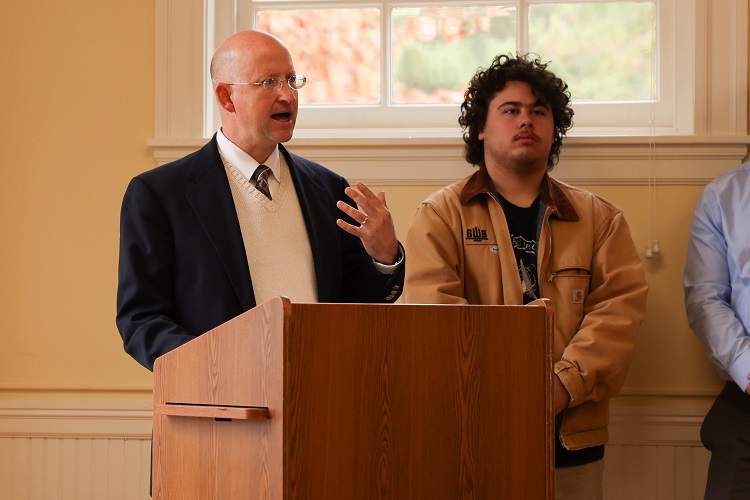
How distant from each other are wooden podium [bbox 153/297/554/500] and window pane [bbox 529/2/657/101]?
6.96ft

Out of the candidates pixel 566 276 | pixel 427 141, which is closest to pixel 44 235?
pixel 427 141

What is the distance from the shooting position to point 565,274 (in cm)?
263

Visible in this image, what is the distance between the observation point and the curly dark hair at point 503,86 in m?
2.90

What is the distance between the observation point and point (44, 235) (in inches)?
126

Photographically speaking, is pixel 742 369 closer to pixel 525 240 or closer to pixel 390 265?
pixel 525 240

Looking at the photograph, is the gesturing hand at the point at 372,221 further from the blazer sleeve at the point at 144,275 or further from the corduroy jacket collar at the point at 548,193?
the corduroy jacket collar at the point at 548,193

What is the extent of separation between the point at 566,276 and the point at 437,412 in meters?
1.35

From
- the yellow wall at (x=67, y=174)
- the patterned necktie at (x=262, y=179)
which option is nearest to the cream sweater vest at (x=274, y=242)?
the patterned necktie at (x=262, y=179)

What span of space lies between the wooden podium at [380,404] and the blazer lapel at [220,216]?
55cm

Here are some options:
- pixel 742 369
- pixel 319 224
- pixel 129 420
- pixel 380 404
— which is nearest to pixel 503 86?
pixel 319 224

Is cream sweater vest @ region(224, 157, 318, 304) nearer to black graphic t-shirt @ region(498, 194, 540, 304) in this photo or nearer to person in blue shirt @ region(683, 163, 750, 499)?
black graphic t-shirt @ region(498, 194, 540, 304)

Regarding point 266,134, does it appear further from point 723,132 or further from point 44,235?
point 723,132

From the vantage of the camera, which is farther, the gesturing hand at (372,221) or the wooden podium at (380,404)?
the gesturing hand at (372,221)

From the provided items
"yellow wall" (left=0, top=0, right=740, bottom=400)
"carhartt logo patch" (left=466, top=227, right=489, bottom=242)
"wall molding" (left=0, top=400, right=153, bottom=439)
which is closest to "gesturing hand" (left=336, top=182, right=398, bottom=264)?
"carhartt logo patch" (left=466, top=227, right=489, bottom=242)
